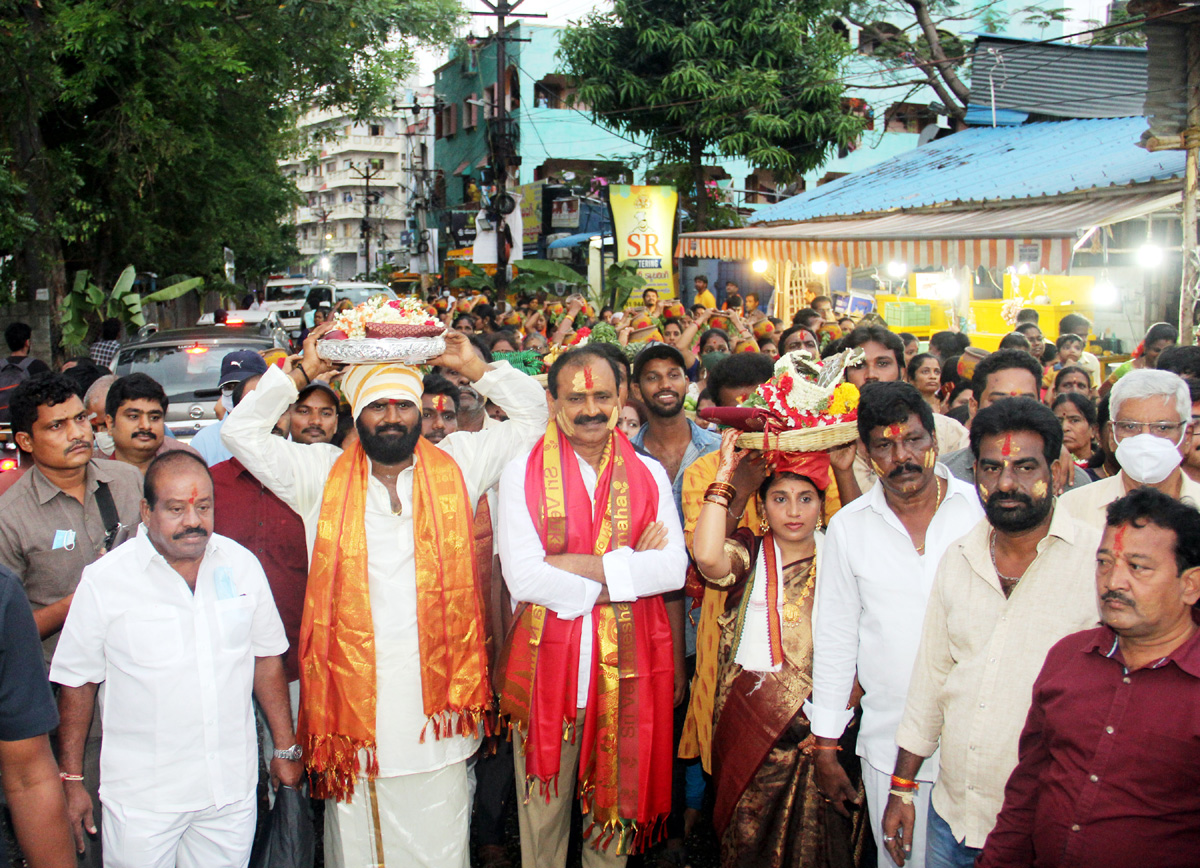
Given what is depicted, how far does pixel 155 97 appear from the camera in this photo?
48.6 ft

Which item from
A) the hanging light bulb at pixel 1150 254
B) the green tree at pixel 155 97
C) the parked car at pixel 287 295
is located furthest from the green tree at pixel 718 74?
the parked car at pixel 287 295

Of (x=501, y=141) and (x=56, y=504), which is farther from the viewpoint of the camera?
(x=501, y=141)

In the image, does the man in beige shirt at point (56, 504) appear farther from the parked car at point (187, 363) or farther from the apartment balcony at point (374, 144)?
the apartment balcony at point (374, 144)

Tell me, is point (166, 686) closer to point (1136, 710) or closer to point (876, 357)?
point (1136, 710)

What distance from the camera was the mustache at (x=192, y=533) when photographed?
328 cm

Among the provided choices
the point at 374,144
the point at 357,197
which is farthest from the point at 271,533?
the point at 357,197

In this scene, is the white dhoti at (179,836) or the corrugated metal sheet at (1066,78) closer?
the white dhoti at (179,836)

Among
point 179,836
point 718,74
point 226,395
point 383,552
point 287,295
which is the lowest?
point 179,836

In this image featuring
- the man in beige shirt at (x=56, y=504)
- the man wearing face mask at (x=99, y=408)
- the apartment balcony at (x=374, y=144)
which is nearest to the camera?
the man in beige shirt at (x=56, y=504)

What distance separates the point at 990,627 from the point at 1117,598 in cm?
59

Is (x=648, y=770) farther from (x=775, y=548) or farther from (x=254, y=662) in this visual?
(x=254, y=662)

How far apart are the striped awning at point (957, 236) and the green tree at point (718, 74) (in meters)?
5.81

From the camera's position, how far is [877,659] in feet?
10.7

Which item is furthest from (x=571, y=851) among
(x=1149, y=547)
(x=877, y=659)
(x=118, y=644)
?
(x=1149, y=547)
